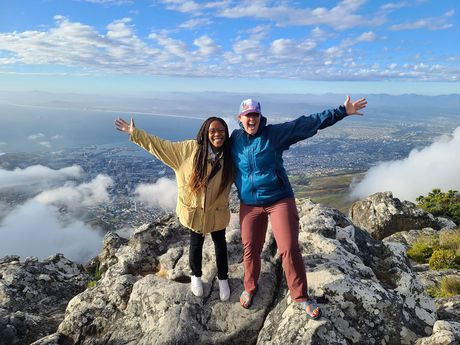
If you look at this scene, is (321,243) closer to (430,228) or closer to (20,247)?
(430,228)

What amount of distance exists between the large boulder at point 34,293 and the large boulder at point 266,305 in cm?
109

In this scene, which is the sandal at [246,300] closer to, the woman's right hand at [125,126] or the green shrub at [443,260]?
the woman's right hand at [125,126]

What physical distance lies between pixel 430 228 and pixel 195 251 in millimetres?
22175

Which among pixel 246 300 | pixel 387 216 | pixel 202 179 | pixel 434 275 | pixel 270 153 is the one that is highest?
pixel 270 153

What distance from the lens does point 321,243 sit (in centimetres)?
845

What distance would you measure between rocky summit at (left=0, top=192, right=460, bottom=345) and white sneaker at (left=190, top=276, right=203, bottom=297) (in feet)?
0.38

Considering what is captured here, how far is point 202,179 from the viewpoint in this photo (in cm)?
688

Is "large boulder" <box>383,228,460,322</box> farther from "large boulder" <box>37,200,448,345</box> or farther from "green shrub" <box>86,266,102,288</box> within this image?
"green shrub" <box>86,266,102,288</box>

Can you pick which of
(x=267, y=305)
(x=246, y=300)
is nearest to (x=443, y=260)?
(x=267, y=305)

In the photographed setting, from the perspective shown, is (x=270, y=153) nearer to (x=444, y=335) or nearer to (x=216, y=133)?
(x=216, y=133)

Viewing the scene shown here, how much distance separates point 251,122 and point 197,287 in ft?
12.1

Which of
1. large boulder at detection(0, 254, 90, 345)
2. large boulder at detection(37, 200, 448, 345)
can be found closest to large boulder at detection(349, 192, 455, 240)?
large boulder at detection(37, 200, 448, 345)

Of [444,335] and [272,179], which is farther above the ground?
[272,179]

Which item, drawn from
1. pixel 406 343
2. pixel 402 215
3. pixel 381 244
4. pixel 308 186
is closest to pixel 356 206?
pixel 402 215
